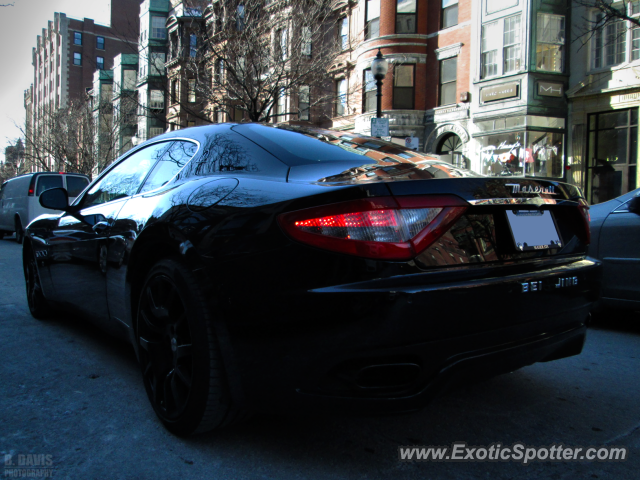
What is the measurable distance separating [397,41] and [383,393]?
23.7 metres

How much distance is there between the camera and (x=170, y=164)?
10.5ft

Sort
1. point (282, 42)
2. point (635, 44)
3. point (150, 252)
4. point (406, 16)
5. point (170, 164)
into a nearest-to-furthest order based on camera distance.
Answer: point (150, 252) < point (170, 164) < point (635, 44) < point (282, 42) < point (406, 16)

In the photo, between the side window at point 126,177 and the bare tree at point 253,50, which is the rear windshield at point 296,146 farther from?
the bare tree at point 253,50

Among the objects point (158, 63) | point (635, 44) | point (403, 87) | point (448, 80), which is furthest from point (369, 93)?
point (635, 44)

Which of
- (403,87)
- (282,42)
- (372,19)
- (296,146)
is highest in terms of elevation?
(372,19)

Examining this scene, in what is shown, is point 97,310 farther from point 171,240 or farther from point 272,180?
point 272,180

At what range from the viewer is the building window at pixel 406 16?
23609mm

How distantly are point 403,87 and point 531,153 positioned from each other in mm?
6828

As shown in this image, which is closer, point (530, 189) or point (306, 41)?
point (530, 189)

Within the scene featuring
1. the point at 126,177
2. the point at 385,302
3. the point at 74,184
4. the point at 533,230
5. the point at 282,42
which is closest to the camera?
the point at 385,302

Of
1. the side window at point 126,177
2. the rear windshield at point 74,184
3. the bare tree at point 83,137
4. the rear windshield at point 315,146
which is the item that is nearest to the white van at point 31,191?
the rear windshield at point 74,184

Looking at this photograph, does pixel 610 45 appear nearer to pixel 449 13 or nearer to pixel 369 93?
pixel 449 13

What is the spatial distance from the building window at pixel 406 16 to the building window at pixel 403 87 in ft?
5.18

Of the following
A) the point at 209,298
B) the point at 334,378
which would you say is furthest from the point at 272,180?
the point at 334,378
